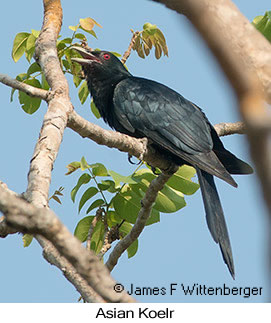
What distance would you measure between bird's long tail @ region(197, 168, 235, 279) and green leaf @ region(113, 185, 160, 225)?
451 mm

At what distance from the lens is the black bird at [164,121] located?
4.39 meters

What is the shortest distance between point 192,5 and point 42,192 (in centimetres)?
166

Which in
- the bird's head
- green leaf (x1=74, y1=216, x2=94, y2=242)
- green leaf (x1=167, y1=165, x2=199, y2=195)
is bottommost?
green leaf (x1=74, y1=216, x2=94, y2=242)

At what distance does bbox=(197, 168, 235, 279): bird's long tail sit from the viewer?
146 inches

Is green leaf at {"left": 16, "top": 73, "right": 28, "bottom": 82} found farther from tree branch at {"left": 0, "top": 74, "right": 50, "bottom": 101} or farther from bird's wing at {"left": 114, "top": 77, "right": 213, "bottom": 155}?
bird's wing at {"left": 114, "top": 77, "right": 213, "bottom": 155}

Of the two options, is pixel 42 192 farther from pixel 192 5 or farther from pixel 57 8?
pixel 57 8

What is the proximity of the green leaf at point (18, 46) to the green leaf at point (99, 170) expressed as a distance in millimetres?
1458

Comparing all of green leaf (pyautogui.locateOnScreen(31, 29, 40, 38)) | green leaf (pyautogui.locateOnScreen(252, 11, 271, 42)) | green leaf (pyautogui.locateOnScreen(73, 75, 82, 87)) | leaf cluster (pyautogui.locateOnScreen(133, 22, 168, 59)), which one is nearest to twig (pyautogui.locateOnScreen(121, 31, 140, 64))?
leaf cluster (pyautogui.locateOnScreen(133, 22, 168, 59))

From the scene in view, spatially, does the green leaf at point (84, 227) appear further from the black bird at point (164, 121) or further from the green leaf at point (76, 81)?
the green leaf at point (76, 81)

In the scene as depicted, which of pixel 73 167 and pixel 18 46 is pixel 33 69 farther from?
pixel 73 167

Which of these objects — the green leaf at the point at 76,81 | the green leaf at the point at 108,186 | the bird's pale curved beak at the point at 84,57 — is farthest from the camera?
the green leaf at the point at 76,81

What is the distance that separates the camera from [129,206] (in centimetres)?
402

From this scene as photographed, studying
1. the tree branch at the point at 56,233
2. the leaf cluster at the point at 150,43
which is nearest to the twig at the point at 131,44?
the leaf cluster at the point at 150,43

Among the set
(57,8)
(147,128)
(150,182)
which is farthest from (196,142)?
(57,8)
